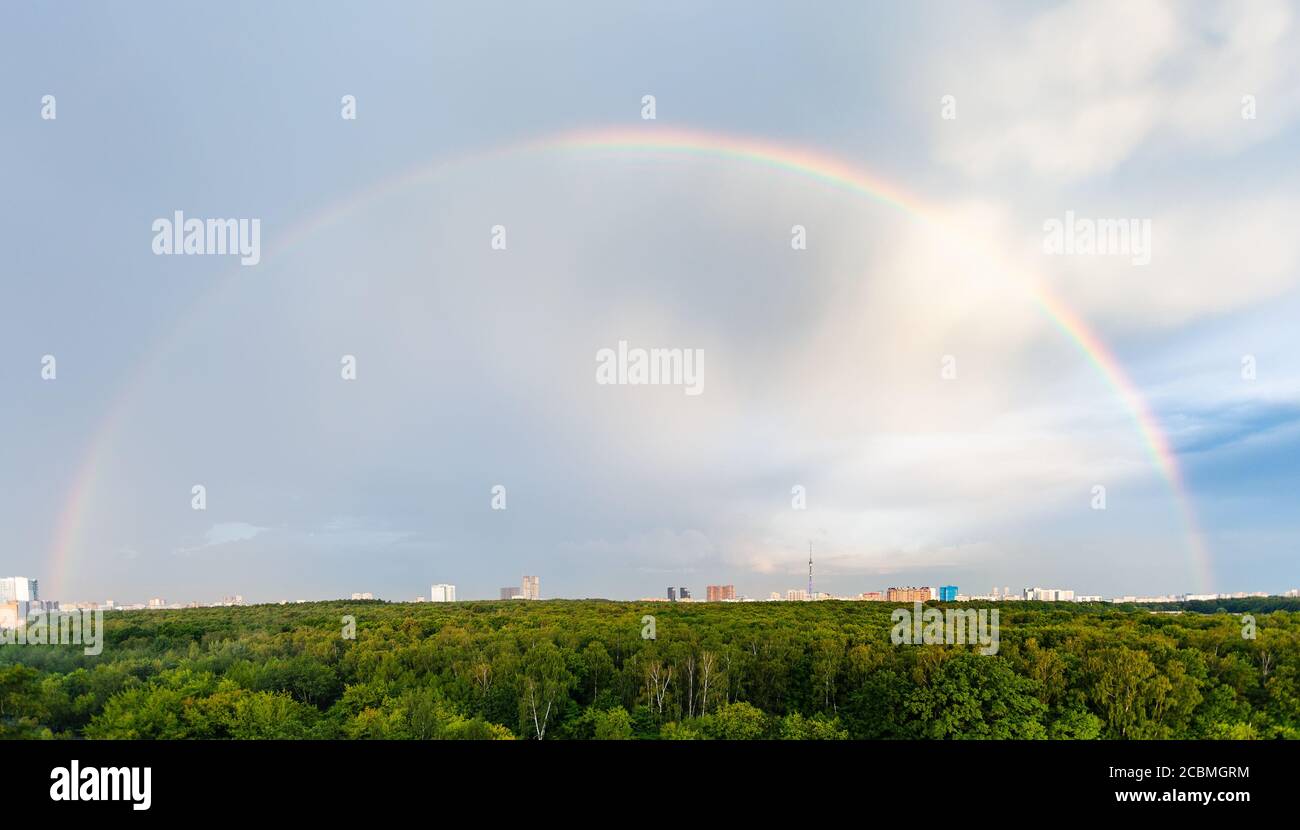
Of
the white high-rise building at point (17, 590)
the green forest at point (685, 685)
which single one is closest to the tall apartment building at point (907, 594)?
the green forest at point (685, 685)

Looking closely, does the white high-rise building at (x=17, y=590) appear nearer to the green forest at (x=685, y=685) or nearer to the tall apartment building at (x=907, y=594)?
the green forest at (x=685, y=685)

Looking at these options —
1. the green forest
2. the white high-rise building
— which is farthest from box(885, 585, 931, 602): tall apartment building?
the white high-rise building

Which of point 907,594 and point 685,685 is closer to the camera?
point 685,685

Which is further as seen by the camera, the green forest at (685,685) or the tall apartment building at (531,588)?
the tall apartment building at (531,588)

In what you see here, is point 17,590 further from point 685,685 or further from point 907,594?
point 907,594

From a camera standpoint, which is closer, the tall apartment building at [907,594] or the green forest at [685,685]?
the green forest at [685,685]

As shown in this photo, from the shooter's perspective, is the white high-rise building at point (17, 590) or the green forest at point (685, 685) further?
the white high-rise building at point (17, 590)

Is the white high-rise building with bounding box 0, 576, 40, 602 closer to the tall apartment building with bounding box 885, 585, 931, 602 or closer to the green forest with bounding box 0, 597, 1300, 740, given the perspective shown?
the green forest with bounding box 0, 597, 1300, 740
